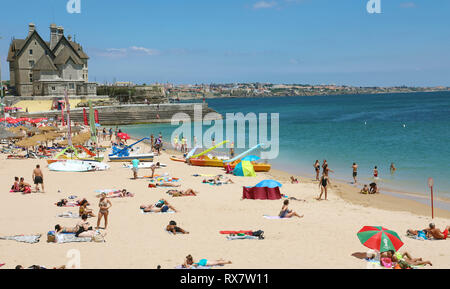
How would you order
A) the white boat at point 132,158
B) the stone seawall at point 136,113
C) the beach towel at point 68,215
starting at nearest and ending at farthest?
the beach towel at point 68,215, the white boat at point 132,158, the stone seawall at point 136,113

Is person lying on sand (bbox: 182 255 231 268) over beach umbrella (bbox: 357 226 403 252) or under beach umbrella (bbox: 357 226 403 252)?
under

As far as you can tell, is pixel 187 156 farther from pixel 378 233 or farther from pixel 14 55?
pixel 14 55

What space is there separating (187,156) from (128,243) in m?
15.0

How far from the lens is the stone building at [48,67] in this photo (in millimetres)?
61594

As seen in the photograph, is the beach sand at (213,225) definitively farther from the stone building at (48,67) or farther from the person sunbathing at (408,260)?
the stone building at (48,67)

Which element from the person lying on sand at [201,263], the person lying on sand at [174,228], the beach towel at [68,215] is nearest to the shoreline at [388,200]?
the person lying on sand at [174,228]

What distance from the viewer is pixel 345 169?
2447 centimetres

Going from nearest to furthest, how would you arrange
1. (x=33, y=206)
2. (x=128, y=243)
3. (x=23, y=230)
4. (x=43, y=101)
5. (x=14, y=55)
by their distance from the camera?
(x=128, y=243)
(x=23, y=230)
(x=33, y=206)
(x=43, y=101)
(x=14, y=55)

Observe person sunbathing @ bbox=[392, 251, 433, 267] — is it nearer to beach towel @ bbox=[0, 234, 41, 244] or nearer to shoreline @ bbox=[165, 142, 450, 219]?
shoreline @ bbox=[165, 142, 450, 219]

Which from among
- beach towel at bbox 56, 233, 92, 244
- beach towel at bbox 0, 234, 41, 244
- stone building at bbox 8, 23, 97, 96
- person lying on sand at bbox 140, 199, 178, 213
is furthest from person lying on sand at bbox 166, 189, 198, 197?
stone building at bbox 8, 23, 97, 96

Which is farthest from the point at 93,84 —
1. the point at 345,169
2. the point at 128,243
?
the point at 128,243

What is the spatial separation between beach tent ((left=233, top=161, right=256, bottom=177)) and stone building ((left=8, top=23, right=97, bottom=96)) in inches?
1862

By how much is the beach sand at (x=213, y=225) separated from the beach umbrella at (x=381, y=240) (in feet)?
1.56

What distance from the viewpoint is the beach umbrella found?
8828 mm
